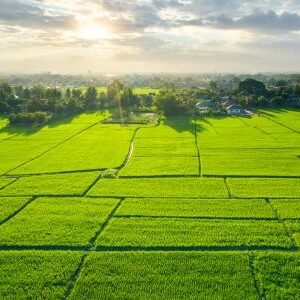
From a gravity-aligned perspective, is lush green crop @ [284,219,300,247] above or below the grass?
above

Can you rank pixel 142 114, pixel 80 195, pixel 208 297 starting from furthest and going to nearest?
1. pixel 142 114
2. pixel 80 195
3. pixel 208 297

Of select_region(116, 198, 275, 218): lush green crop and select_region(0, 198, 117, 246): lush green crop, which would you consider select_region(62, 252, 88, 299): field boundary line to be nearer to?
select_region(0, 198, 117, 246): lush green crop

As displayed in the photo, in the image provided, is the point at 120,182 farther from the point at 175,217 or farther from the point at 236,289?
the point at 236,289

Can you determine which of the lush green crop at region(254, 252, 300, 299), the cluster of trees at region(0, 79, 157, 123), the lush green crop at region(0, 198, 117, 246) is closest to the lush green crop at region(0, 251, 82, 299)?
the lush green crop at region(0, 198, 117, 246)

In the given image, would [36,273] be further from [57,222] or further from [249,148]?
[249,148]

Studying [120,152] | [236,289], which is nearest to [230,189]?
[236,289]
